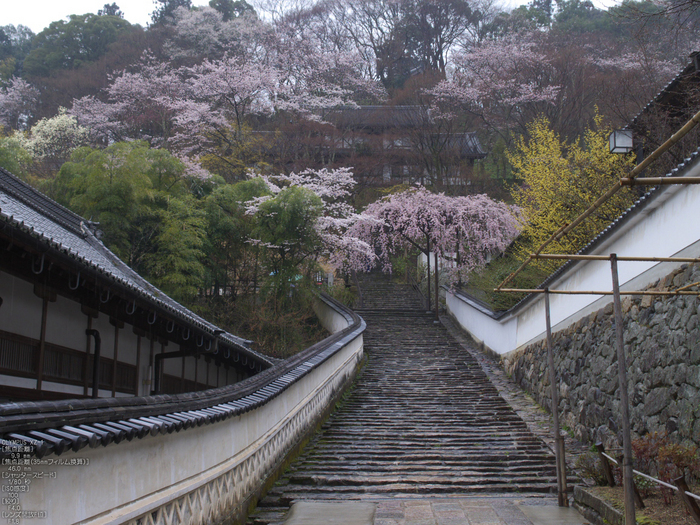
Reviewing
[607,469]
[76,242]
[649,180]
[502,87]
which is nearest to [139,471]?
[649,180]

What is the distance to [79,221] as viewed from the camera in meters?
11.5

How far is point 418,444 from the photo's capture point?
33.1 feet

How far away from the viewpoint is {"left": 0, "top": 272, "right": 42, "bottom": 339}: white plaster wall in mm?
6867

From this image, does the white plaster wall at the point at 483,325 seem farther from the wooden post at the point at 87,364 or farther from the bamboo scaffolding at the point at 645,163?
the bamboo scaffolding at the point at 645,163

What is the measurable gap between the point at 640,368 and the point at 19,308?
8.25m

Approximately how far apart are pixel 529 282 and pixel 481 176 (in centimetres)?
1625

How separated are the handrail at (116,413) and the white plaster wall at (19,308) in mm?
2681

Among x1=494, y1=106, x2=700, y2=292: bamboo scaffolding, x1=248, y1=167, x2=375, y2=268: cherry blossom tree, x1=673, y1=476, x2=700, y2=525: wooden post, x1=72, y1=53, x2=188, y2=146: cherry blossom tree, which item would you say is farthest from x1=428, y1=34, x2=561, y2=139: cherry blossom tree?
x1=673, y1=476, x2=700, y2=525: wooden post

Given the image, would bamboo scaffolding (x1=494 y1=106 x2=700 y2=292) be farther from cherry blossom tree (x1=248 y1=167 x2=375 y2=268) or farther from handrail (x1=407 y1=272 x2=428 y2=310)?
handrail (x1=407 y1=272 x2=428 y2=310)

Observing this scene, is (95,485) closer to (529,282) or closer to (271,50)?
(529,282)

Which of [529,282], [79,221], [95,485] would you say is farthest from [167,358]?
[529,282]

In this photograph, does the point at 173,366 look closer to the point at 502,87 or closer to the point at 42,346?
the point at 42,346

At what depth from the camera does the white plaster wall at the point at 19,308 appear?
687 centimetres

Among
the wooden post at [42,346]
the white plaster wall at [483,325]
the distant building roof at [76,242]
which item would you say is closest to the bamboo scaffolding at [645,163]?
the distant building roof at [76,242]
